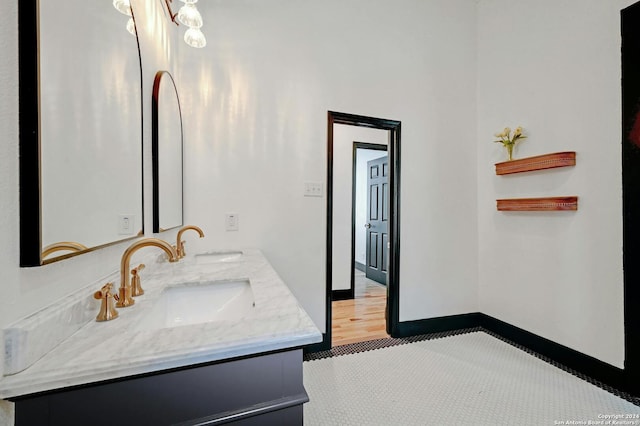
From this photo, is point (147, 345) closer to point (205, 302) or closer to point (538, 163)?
point (205, 302)

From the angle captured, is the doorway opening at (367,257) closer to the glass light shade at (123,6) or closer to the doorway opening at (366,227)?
the doorway opening at (366,227)

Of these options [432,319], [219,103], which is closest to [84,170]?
[219,103]

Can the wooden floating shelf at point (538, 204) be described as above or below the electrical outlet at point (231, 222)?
above

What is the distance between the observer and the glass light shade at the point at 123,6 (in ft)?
3.21

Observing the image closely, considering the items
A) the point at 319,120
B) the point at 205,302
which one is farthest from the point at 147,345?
the point at 319,120

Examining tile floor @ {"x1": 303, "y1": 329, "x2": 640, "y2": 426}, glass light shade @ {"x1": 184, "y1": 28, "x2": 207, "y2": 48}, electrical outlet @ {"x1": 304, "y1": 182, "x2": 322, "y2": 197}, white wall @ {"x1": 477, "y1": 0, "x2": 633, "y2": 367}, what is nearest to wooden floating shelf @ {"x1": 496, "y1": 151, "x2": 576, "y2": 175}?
white wall @ {"x1": 477, "y1": 0, "x2": 633, "y2": 367}

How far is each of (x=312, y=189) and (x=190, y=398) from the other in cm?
176

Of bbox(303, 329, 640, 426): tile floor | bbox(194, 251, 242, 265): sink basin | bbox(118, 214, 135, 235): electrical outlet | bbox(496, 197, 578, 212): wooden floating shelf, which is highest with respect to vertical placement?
bbox(496, 197, 578, 212): wooden floating shelf

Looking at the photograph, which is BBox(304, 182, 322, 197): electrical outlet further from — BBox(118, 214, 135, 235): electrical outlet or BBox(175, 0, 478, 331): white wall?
BBox(118, 214, 135, 235): electrical outlet

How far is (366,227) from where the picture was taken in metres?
4.64

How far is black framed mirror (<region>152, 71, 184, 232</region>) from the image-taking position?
1.36m

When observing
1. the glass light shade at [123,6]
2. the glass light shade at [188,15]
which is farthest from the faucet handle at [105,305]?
the glass light shade at [188,15]

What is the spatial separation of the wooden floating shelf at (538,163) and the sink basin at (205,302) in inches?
90.2

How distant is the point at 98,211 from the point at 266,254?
1349mm
